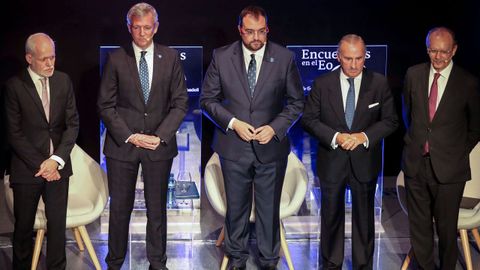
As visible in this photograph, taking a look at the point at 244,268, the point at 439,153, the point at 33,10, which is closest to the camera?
the point at 439,153

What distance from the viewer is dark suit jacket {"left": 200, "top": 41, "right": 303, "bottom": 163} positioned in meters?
5.38

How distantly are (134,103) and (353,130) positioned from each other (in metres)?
1.53

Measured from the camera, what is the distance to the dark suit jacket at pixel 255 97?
5.38m

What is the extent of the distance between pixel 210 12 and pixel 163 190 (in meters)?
2.92

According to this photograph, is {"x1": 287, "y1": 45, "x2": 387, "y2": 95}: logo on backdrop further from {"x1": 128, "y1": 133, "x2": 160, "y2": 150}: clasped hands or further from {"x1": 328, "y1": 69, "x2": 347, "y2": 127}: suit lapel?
{"x1": 128, "y1": 133, "x2": 160, "y2": 150}: clasped hands

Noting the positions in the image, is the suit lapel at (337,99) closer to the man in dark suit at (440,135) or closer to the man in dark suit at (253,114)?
the man in dark suit at (253,114)

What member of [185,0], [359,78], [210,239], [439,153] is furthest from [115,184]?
[185,0]

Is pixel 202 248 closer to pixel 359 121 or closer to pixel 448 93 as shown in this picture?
pixel 359 121

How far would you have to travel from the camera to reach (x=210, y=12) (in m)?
7.91

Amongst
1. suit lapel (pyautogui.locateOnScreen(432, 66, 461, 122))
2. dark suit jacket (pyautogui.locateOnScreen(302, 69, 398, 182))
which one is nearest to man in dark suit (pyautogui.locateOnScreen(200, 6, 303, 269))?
dark suit jacket (pyautogui.locateOnScreen(302, 69, 398, 182))

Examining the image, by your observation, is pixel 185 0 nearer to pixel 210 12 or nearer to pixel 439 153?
pixel 210 12

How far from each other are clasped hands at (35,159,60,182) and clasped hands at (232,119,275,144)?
1.24 metres

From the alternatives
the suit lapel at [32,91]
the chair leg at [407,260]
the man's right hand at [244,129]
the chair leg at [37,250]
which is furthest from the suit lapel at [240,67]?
the chair leg at [37,250]

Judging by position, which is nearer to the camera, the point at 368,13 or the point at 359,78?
the point at 359,78
